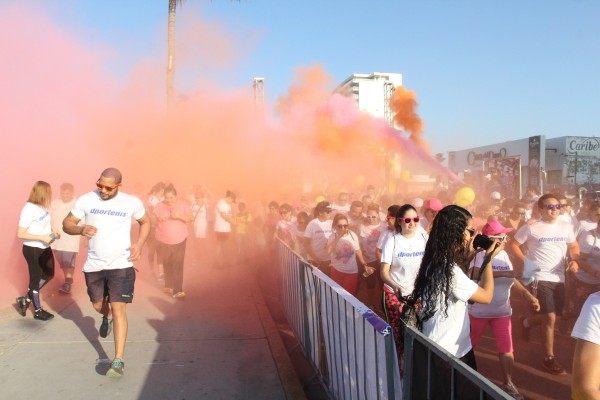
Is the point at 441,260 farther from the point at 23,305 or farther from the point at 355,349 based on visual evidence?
the point at 23,305

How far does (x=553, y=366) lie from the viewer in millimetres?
4660

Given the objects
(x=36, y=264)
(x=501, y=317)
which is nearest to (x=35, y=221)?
(x=36, y=264)

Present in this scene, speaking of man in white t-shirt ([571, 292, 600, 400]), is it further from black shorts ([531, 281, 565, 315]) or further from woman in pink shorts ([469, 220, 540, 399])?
black shorts ([531, 281, 565, 315])

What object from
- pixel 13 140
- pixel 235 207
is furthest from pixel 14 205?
pixel 235 207

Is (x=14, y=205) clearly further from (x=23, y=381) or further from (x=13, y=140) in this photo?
(x=23, y=381)

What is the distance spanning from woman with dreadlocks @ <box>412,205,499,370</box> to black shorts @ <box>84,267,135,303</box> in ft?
9.03

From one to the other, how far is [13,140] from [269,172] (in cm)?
981

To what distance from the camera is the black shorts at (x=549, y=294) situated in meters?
4.95

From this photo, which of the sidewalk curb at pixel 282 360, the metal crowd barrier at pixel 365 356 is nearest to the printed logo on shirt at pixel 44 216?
the sidewalk curb at pixel 282 360

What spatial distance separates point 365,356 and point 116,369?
93.9 inches

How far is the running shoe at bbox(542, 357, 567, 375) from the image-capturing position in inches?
182

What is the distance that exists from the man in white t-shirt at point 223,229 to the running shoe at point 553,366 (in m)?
6.89

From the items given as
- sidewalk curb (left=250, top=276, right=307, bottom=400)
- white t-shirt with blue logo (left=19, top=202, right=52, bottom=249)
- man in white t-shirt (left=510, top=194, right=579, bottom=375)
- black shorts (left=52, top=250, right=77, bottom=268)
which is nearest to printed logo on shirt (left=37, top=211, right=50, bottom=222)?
white t-shirt with blue logo (left=19, top=202, right=52, bottom=249)

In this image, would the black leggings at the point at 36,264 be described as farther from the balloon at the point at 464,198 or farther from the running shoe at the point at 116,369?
the balloon at the point at 464,198
